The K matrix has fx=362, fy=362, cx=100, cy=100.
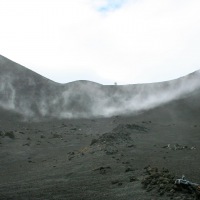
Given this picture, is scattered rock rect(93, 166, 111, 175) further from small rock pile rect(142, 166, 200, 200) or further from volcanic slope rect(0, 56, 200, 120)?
volcanic slope rect(0, 56, 200, 120)

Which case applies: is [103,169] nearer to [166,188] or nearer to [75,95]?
[166,188]

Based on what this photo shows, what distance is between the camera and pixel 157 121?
7875 centimetres

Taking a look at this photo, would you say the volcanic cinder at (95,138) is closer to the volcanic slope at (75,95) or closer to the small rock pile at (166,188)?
the small rock pile at (166,188)

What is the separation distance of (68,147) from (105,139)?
7253 millimetres

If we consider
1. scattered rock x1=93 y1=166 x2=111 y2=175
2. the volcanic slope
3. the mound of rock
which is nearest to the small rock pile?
scattered rock x1=93 y1=166 x2=111 y2=175

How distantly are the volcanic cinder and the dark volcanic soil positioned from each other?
0.08m

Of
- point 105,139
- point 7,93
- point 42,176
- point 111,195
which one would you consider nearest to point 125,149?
point 105,139

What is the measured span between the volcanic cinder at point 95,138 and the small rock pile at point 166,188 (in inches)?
2.4

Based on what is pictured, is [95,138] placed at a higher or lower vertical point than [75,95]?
lower

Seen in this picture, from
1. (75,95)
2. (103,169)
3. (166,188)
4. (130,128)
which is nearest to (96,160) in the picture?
(103,169)

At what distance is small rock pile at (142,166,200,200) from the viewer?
21.3m

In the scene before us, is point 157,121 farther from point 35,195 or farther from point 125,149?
point 35,195

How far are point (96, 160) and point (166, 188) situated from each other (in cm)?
1639

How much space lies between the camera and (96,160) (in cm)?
3856
